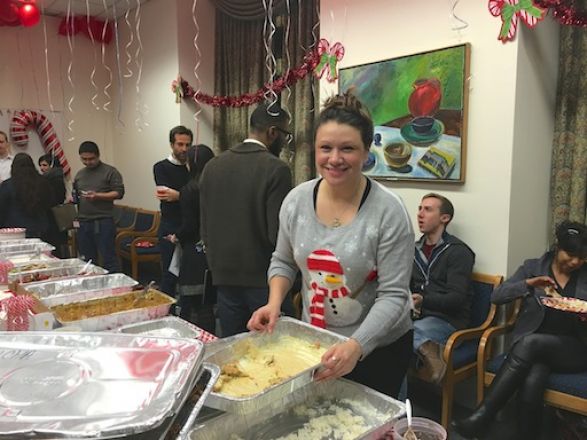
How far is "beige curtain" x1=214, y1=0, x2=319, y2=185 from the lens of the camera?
12.2ft

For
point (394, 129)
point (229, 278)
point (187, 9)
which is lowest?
point (229, 278)

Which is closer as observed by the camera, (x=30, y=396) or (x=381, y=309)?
(x=30, y=396)

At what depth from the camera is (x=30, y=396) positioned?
28.1 inches

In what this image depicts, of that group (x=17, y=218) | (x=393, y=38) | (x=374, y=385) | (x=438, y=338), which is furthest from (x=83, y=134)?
(x=374, y=385)

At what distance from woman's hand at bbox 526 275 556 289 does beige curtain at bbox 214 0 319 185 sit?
1880 millimetres

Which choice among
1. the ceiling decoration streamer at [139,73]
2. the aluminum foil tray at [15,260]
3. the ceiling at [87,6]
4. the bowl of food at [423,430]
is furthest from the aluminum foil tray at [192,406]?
the ceiling at [87,6]

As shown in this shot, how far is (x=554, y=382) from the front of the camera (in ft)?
7.06

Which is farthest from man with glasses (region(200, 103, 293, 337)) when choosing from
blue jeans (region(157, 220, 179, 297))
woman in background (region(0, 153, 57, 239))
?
woman in background (region(0, 153, 57, 239))

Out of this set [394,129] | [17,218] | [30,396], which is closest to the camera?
[30,396]

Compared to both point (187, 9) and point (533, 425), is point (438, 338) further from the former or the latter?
point (187, 9)

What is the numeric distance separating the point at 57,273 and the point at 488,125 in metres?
2.22

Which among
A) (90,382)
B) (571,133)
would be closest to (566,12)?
(571,133)

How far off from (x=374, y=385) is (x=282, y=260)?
18.2 inches

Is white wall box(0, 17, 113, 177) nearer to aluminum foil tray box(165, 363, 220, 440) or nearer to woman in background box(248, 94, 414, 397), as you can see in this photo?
woman in background box(248, 94, 414, 397)
